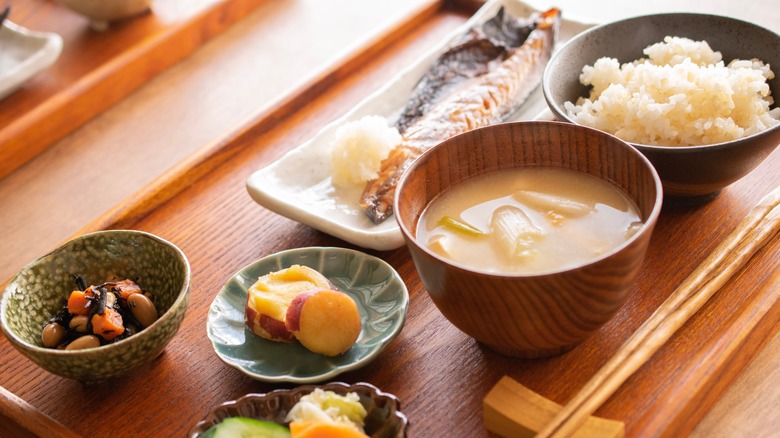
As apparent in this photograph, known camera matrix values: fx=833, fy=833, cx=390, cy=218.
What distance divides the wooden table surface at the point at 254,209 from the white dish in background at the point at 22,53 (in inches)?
9.6

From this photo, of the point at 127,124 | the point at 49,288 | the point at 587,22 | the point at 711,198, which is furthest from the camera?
the point at 127,124

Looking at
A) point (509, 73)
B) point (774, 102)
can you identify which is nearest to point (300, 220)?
point (509, 73)

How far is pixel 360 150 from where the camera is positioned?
1876mm

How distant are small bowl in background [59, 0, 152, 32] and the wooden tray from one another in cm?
3

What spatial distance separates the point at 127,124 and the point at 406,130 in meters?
1.05

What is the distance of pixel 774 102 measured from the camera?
174 centimetres

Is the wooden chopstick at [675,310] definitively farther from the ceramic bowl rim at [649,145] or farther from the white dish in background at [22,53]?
the white dish in background at [22,53]

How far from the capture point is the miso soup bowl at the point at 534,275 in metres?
1.18

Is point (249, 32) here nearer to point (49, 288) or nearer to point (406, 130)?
point (406, 130)

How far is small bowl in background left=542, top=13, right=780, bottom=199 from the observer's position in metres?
1.52

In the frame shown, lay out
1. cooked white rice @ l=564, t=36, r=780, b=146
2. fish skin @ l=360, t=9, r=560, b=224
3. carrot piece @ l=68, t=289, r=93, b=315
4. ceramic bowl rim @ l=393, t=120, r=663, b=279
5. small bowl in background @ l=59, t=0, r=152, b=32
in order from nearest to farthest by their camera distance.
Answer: ceramic bowl rim @ l=393, t=120, r=663, b=279 < carrot piece @ l=68, t=289, r=93, b=315 < cooked white rice @ l=564, t=36, r=780, b=146 < fish skin @ l=360, t=9, r=560, b=224 < small bowl in background @ l=59, t=0, r=152, b=32

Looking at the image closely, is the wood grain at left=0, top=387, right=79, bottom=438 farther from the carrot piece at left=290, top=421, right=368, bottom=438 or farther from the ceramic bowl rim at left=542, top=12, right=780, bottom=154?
the ceramic bowl rim at left=542, top=12, right=780, bottom=154

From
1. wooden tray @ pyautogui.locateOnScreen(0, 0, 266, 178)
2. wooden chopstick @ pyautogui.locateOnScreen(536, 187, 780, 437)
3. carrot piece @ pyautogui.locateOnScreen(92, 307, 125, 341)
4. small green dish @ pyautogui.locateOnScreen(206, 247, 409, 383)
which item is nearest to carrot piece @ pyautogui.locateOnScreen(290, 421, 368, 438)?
small green dish @ pyautogui.locateOnScreen(206, 247, 409, 383)

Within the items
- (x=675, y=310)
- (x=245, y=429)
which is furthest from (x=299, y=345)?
(x=675, y=310)
